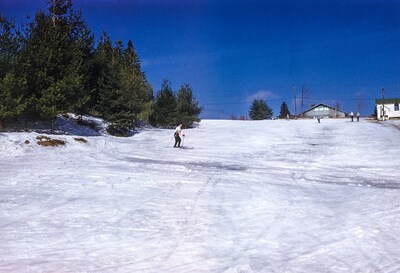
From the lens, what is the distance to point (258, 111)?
96.3m

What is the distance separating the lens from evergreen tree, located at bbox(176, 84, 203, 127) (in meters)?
47.2

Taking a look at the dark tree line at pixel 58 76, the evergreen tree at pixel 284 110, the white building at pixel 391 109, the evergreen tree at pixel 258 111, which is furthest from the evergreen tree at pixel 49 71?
the evergreen tree at pixel 284 110

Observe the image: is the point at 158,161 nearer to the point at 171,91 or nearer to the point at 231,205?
the point at 231,205

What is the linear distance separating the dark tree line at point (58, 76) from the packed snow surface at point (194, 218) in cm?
959

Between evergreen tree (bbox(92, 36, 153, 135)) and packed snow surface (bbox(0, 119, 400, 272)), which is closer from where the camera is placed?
packed snow surface (bbox(0, 119, 400, 272))

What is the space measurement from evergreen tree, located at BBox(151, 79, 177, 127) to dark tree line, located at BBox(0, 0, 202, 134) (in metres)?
4.02

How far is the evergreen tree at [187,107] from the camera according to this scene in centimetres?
4725

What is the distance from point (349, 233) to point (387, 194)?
4852mm

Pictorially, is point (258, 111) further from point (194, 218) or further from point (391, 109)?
point (194, 218)

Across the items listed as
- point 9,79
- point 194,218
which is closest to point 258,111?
point 9,79

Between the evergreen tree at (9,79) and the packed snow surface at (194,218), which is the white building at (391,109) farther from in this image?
the evergreen tree at (9,79)

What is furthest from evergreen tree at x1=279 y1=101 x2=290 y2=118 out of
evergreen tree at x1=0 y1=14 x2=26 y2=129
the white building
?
evergreen tree at x1=0 y1=14 x2=26 y2=129

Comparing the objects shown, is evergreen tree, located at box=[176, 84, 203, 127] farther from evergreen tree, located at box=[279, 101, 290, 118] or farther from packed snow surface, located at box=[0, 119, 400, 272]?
evergreen tree, located at box=[279, 101, 290, 118]

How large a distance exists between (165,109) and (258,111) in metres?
54.3
